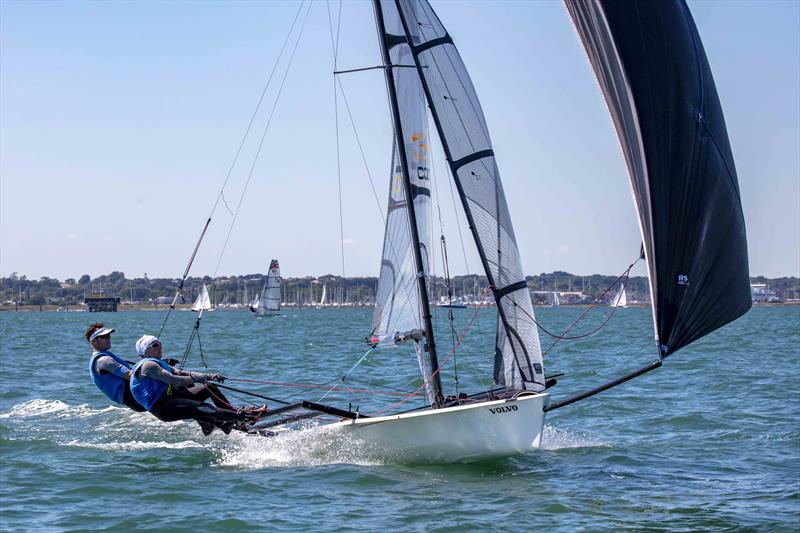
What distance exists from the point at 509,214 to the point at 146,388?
4051 millimetres

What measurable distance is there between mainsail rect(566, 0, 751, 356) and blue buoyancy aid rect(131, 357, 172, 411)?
15.9ft

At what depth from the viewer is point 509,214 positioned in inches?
412

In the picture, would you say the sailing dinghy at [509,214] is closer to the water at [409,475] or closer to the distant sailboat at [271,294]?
the water at [409,475]

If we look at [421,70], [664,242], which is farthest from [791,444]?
[421,70]

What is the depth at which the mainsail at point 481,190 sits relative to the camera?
33.9ft

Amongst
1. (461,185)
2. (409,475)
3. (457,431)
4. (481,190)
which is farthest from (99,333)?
(481,190)

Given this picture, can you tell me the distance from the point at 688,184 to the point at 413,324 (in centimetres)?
350

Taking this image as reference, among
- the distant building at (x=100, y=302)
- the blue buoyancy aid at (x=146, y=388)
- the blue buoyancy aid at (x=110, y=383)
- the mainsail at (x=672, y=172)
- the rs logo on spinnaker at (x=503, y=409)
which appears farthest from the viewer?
the distant building at (x=100, y=302)

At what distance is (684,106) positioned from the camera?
8359mm

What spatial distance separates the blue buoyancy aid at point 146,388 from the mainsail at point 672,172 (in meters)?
4.85

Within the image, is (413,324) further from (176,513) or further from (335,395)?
(335,395)

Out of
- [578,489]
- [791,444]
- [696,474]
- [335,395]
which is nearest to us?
[578,489]

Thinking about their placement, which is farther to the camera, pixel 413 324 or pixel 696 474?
pixel 413 324

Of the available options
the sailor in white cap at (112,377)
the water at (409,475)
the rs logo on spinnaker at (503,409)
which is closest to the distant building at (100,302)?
the water at (409,475)
